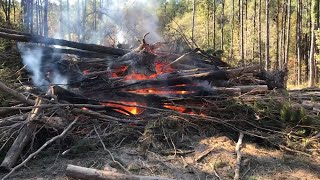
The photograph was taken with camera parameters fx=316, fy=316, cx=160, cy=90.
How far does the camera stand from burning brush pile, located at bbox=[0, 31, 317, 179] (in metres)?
4.95

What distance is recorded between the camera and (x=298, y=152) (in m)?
4.71

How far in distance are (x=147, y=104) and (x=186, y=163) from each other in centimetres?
186

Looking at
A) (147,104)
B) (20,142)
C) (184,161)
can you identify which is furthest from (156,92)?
(20,142)

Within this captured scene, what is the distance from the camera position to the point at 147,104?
5988 mm

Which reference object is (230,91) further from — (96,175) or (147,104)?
(96,175)

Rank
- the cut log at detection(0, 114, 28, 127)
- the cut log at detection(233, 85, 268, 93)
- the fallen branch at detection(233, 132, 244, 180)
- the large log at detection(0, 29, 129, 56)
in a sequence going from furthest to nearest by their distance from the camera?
the large log at detection(0, 29, 129, 56)
the cut log at detection(233, 85, 268, 93)
the cut log at detection(0, 114, 28, 127)
the fallen branch at detection(233, 132, 244, 180)

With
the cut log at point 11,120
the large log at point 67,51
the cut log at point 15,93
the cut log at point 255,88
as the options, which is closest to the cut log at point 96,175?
the cut log at point 11,120

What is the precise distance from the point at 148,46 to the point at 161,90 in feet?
3.94

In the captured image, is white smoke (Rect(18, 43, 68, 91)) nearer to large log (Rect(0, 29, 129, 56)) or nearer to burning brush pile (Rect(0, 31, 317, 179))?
burning brush pile (Rect(0, 31, 317, 179))

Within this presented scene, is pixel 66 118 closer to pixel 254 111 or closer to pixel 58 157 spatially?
pixel 58 157


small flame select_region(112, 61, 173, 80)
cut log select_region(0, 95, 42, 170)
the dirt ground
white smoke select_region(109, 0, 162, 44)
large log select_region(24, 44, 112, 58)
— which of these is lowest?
the dirt ground

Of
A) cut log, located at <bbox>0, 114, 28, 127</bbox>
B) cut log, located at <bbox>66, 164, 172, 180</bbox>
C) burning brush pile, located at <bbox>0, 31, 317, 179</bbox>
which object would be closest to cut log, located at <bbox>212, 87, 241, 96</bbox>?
burning brush pile, located at <bbox>0, 31, 317, 179</bbox>

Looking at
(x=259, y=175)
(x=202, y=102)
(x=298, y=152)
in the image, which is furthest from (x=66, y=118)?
(x=298, y=152)

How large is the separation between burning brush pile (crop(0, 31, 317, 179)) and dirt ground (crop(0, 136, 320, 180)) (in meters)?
0.25
